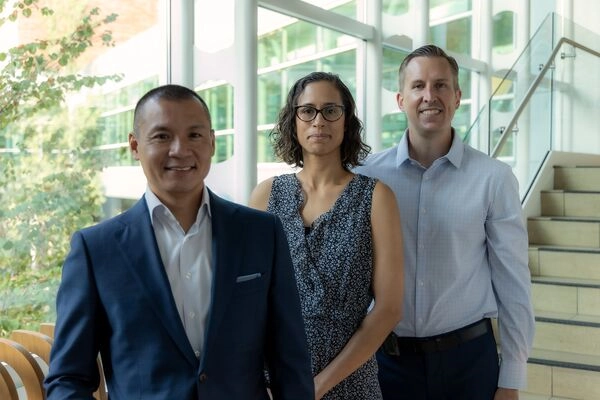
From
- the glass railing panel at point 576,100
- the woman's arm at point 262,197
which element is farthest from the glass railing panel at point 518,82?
the woman's arm at point 262,197

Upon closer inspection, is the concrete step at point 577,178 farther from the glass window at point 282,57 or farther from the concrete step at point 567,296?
the glass window at point 282,57

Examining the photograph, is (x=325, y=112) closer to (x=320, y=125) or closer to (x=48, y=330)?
(x=320, y=125)

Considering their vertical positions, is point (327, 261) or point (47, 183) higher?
point (47, 183)

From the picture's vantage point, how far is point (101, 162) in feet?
11.3

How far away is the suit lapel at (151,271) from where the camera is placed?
47.7 inches

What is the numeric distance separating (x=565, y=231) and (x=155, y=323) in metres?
4.58

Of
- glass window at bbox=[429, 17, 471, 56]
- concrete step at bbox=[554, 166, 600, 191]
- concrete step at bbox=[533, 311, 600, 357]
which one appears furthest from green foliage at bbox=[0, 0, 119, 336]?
glass window at bbox=[429, 17, 471, 56]

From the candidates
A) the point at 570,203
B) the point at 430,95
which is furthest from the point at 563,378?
the point at 430,95

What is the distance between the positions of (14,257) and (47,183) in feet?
1.20

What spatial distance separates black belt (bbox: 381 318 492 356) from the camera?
197 centimetres

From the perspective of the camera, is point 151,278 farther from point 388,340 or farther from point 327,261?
point 388,340

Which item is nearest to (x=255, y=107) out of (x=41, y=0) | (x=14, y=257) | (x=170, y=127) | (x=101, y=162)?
(x=101, y=162)

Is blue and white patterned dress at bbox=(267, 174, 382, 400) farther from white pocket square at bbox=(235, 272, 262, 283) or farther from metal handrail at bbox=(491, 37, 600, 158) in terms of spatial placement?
metal handrail at bbox=(491, 37, 600, 158)

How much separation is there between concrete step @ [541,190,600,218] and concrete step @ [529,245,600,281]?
→ 0.58 meters
